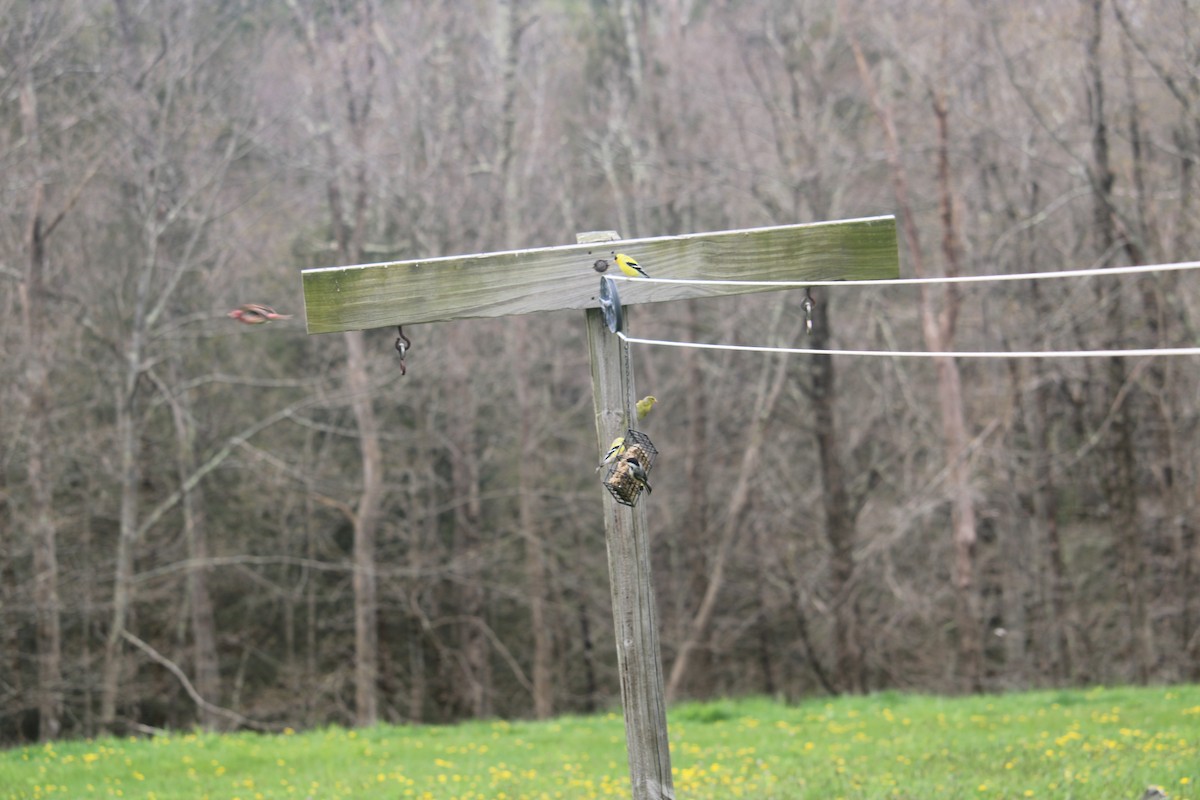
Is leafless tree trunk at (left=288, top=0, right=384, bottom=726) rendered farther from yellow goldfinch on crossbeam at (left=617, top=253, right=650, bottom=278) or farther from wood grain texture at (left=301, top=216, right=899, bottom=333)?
yellow goldfinch on crossbeam at (left=617, top=253, right=650, bottom=278)

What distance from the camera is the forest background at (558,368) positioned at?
14.6 metres

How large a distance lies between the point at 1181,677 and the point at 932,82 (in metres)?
8.59

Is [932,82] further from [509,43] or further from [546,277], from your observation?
[546,277]

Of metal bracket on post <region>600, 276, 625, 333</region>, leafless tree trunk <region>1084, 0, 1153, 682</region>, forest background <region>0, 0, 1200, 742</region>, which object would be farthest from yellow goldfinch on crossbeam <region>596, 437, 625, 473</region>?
leafless tree trunk <region>1084, 0, 1153, 682</region>

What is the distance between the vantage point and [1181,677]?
53.3ft

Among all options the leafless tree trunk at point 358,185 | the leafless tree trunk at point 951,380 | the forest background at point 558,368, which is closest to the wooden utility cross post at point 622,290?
the forest background at point 558,368

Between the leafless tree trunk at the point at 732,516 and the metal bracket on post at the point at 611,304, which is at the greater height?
the metal bracket on post at the point at 611,304

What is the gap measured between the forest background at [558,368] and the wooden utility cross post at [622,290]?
33.8 ft

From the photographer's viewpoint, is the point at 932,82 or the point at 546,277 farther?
the point at 932,82

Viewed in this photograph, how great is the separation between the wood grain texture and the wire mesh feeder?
0.47m

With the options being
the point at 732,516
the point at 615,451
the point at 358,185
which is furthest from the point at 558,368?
the point at 615,451

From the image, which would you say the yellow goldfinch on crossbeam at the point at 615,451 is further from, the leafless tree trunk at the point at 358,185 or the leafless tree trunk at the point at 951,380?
the leafless tree trunk at the point at 358,185

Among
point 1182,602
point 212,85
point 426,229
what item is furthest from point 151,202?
point 1182,602

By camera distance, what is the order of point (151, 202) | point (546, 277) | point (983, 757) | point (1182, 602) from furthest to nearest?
point (1182, 602) < point (151, 202) < point (983, 757) < point (546, 277)
